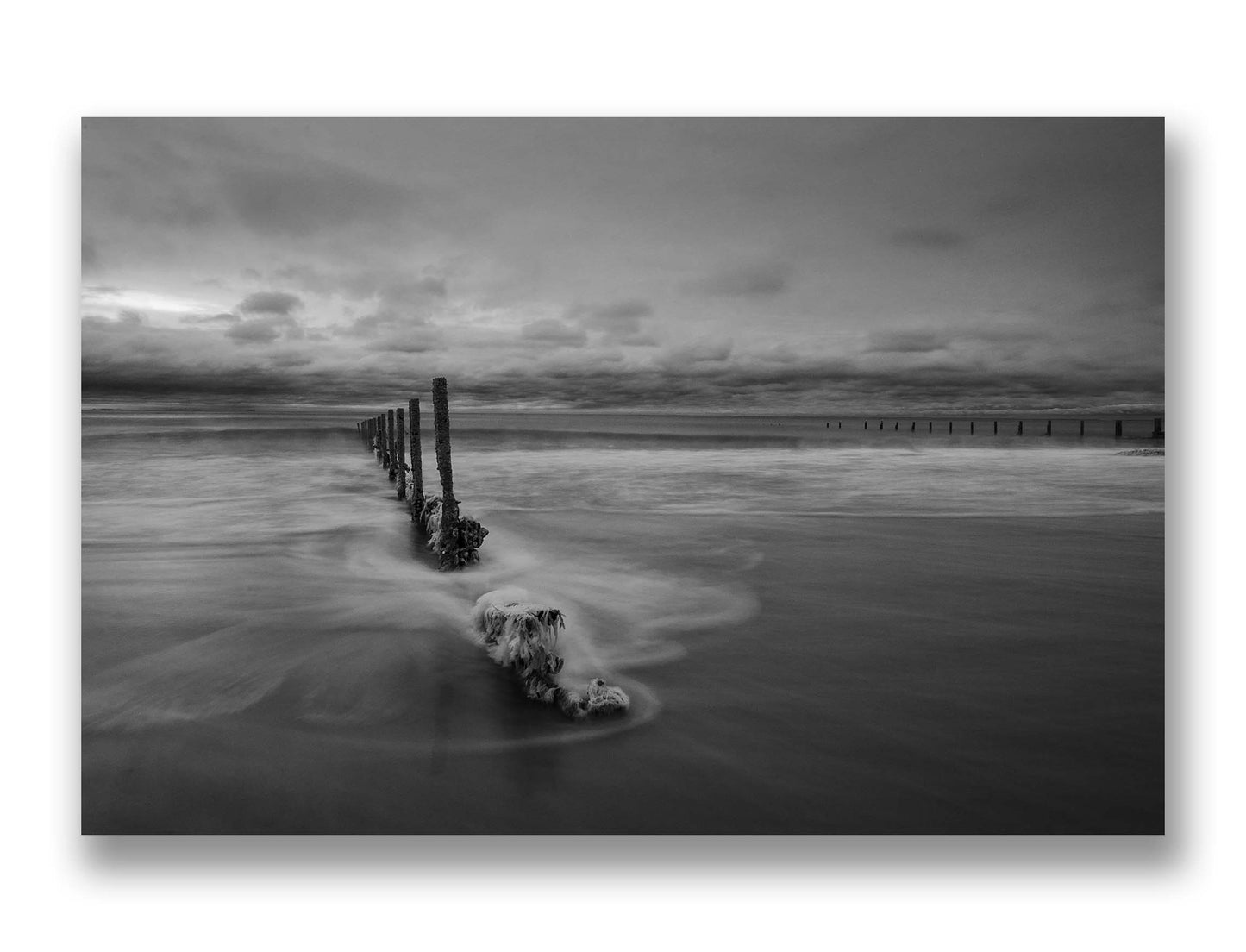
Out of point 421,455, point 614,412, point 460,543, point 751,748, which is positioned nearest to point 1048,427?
point 614,412

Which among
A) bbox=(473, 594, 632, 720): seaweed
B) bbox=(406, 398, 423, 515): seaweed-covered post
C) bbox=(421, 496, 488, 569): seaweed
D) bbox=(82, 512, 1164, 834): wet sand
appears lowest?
bbox=(82, 512, 1164, 834): wet sand

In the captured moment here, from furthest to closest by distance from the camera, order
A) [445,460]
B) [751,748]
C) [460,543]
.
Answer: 1. [445,460]
2. [460,543]
3. [751,748]

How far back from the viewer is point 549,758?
106 inches

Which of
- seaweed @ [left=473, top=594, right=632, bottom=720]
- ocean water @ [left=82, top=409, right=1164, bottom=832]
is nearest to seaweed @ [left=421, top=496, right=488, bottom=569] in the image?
ocean water @ [left=82, top=409, right=1164, bottom=832]

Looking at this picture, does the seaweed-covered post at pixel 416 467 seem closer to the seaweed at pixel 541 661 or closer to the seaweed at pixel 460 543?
the seaweed at pixel 460 543

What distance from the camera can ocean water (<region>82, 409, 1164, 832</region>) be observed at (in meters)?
2.68

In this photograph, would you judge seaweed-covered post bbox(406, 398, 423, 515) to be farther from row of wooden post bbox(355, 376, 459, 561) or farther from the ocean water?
the ocean water

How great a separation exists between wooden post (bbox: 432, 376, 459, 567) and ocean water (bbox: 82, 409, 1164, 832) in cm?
24

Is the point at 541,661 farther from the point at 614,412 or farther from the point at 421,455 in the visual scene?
the point at 421,455

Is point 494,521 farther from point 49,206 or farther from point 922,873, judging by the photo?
point 922,873

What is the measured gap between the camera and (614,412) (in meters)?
4.96

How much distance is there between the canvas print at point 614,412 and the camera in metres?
2.75

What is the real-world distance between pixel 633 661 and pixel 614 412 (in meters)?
2.11

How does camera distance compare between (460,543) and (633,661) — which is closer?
(633,661)
